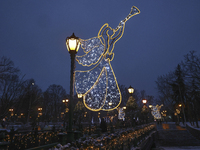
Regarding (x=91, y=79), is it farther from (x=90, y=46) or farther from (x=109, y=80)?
(x=90, y=46)

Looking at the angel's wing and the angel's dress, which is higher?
the angel's wing

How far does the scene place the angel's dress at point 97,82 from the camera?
12.1m

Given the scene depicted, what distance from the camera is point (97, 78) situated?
1233 cm

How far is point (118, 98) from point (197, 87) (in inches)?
425

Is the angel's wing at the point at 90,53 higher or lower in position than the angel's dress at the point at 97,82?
higher

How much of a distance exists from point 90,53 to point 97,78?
2.08 m

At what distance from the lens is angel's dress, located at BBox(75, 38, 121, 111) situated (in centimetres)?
1211

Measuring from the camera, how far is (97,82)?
12.3m

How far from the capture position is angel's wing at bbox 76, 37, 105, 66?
12.1 metres

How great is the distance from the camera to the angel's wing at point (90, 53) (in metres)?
12.1

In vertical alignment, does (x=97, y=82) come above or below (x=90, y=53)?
below

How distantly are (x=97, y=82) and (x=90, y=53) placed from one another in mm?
2389

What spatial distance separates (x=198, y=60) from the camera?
15898 millimetres

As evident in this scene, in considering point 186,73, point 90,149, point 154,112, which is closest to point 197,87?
point 186,73
